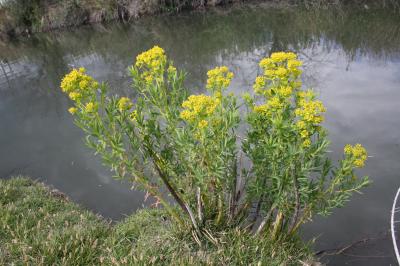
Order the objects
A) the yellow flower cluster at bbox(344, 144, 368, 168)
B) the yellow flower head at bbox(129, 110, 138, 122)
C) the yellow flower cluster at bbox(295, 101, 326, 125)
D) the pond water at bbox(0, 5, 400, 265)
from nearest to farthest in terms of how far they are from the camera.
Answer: the yellow flower cluster at bbox(295, 101, 326, 125) → the yellow flower cluster at bbox(344, 144, 368, 168) → the yellow flower head at bbox(129, 110, 138, 122) → the pond water at bbox(0, 5, 400, 265)

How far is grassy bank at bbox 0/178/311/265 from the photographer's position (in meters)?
3.39

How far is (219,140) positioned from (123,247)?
1.60 m

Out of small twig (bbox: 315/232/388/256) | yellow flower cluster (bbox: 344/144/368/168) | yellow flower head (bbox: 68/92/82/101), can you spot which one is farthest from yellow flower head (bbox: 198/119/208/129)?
small twig (bbox: 315/232/388/256)

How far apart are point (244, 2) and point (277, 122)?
21126mm

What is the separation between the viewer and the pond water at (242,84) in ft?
17.6

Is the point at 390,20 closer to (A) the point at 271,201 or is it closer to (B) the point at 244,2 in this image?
(B) the point at 244,2

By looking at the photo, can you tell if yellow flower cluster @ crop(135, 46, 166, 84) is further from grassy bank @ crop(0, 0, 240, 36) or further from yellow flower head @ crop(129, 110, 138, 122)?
grassy bank @ crop(0, 0, 240, 36)

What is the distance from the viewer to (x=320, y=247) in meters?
4.80

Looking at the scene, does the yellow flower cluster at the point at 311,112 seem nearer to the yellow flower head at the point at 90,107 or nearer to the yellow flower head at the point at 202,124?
the yellow flower head at the point at 202,124

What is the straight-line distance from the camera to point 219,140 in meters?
3.18

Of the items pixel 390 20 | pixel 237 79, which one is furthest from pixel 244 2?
pixel 237 79

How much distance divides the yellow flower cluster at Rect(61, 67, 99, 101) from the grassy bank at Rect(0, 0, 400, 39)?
20.3 metres

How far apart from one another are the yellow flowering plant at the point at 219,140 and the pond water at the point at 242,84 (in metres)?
1.63

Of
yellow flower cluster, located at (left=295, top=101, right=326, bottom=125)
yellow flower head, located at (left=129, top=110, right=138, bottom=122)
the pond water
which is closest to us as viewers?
yellow flower cluster, located at (left=295, top=101, right=326, bottom=125)
